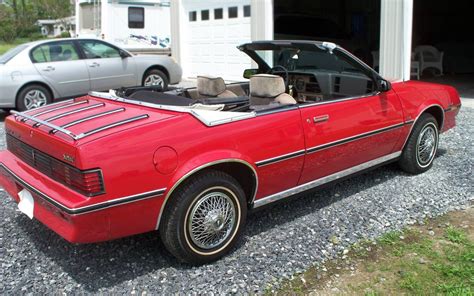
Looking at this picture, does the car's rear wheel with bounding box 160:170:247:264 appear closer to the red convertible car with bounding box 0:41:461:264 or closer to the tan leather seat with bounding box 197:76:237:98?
the red convertible car with bounding box 0:41:461:264

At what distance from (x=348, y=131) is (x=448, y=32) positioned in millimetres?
16461

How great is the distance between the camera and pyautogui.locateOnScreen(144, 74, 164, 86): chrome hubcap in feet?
34.9

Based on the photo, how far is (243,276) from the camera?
10.4ft

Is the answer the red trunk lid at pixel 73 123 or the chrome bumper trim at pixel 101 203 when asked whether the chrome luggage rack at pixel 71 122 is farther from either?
the chrome bumper trim at pixel 101 203

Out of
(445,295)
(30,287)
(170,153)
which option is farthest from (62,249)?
(445,295)

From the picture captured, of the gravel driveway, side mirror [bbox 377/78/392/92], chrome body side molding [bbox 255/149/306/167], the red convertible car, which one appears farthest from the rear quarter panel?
chrome body side molding [bbox 255/149/306/167]

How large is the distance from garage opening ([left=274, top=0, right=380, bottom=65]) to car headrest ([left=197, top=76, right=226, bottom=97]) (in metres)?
9.39

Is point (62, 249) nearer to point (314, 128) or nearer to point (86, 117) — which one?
point (86, 117)

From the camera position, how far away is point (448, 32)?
1828 centimetres

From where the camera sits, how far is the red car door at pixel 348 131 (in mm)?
3799

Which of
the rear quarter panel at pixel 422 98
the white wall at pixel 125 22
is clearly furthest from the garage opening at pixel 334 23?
the rear quarter panel at pixel 422 98

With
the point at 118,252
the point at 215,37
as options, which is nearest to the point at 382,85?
the point at 118,252

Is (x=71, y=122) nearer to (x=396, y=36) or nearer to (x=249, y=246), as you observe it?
(x=249, y=246)

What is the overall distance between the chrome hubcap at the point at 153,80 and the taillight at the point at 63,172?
7101 millimetres
